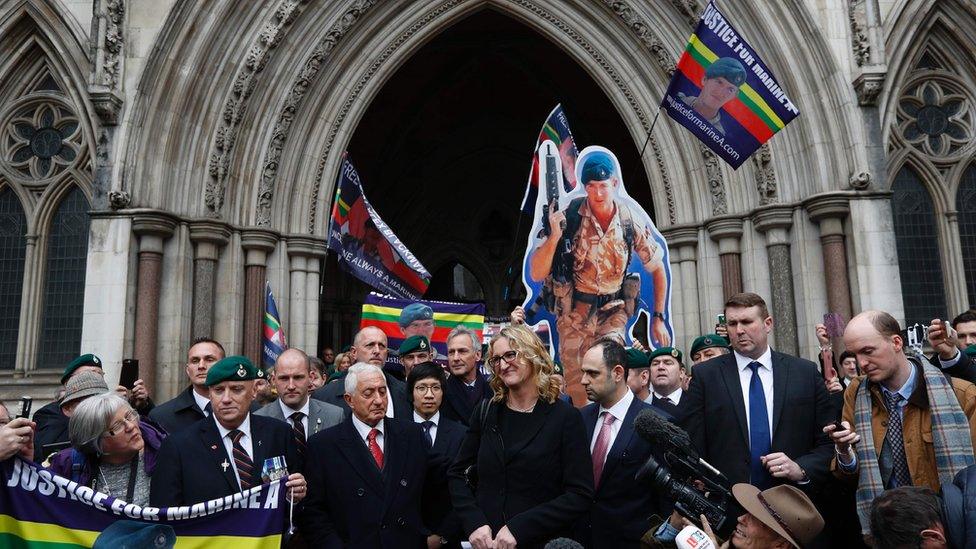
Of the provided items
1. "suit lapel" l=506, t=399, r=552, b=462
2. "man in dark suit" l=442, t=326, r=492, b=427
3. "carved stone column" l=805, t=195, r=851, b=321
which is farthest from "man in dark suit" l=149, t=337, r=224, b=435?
"carved stone column" l=805, t=195, r=851, b=321

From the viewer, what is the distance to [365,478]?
13.4ft

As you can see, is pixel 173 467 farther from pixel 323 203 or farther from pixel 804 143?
pixel 804 143

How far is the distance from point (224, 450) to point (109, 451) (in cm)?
55

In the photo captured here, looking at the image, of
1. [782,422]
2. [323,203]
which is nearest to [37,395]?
[323,203]

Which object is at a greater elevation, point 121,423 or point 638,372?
point 638,372

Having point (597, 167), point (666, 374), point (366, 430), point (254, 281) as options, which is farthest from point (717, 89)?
point (254, 281)

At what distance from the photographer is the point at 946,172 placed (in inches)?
472

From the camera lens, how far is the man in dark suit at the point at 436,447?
4.30 meters

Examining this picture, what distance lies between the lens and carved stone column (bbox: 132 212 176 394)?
35.0ft

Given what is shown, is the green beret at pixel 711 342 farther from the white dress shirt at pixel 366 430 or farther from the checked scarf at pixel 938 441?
the white dress shirt at pixel 366 430

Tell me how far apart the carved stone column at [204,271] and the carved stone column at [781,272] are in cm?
808

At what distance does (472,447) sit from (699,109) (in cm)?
586

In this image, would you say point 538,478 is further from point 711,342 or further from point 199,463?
point 711,342

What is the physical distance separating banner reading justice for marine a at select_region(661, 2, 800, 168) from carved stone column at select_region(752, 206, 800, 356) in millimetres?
2905
